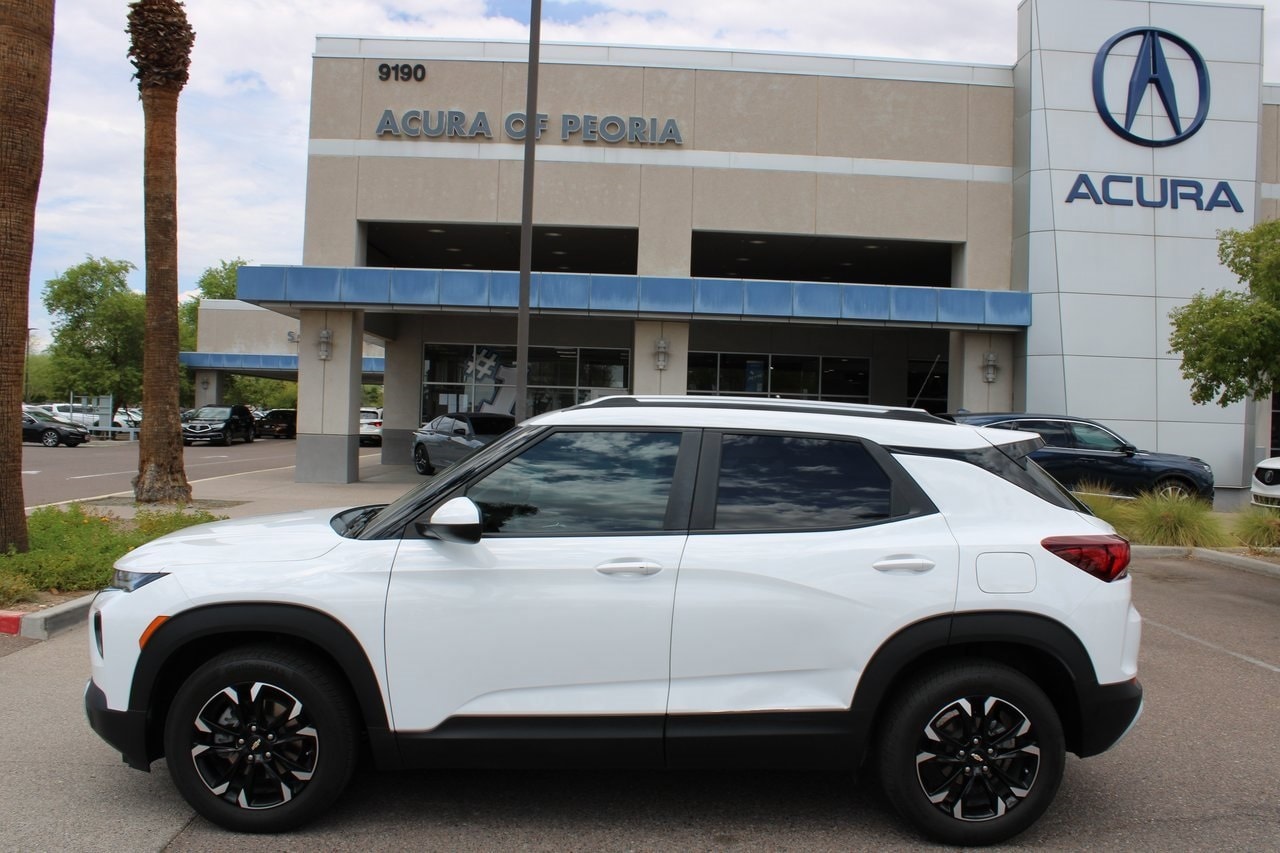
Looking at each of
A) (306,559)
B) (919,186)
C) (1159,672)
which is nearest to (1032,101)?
(919,186)

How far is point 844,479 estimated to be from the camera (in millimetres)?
3654

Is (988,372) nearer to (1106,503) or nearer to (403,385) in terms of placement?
(1106,503)

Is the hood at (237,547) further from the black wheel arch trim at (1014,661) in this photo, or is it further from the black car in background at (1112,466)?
the black car in background at (1112,466)

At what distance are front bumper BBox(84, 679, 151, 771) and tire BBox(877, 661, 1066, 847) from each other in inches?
116

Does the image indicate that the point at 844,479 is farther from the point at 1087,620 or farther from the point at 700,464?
the point at 1087,620

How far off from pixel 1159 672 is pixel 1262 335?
540cm

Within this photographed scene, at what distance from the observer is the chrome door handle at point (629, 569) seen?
3436mm

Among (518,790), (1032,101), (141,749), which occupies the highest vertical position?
(1032,101)

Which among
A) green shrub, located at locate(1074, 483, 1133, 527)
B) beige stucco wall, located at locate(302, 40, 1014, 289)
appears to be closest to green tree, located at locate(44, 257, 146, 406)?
beige stucco wall, located at locate(302, 40, 1014, 289)

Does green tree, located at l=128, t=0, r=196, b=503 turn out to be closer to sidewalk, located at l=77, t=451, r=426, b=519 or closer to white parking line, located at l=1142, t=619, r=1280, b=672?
sidewalk, located at l=77, t=451, r=426, b=519

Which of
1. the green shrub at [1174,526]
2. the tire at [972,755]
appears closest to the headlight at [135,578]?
the tire at [972,755]

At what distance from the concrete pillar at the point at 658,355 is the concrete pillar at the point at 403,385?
9.39 metres

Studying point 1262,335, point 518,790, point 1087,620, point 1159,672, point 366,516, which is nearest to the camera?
point 1087,620

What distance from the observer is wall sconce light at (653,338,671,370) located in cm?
1894
